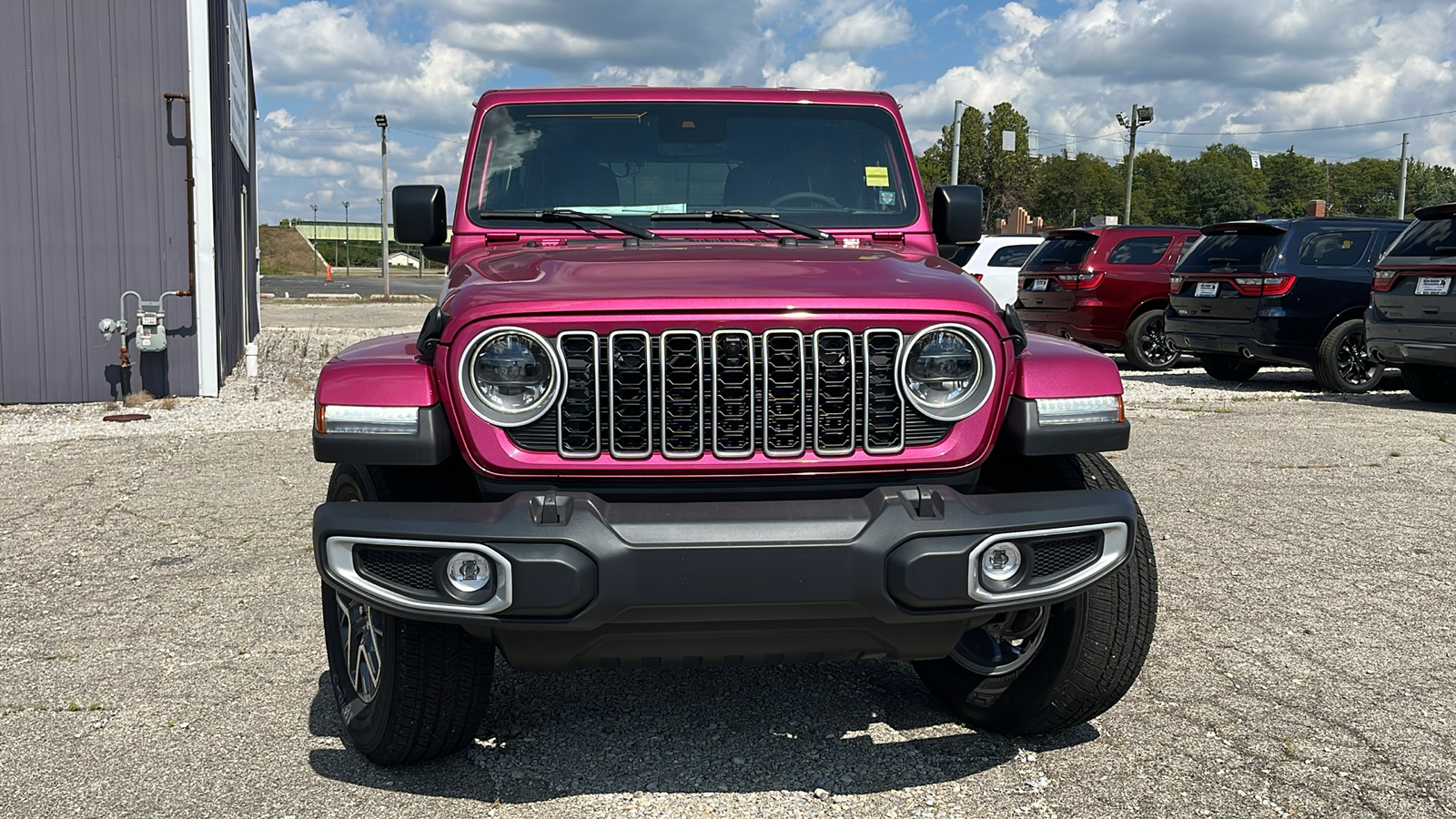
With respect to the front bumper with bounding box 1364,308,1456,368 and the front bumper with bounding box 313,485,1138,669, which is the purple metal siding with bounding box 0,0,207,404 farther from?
the front bumper with bounding box 1364,308,1456,368

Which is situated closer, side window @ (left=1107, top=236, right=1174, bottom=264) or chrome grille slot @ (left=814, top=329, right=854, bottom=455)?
chrome grille slot @ (left=814, top=329, right=854, bottom=455)

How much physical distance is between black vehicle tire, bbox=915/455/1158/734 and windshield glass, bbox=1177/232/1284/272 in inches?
384

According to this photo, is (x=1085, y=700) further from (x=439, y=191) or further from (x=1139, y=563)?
(x=439, y=191)

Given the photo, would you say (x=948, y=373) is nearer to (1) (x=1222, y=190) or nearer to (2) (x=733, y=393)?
(2) (x=733, y=393)

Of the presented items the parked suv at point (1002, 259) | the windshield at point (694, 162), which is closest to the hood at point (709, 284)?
the windshield at point (694, 162)

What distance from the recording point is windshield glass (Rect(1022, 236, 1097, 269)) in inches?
567

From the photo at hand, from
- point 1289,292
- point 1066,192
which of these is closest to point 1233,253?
point 1289,292

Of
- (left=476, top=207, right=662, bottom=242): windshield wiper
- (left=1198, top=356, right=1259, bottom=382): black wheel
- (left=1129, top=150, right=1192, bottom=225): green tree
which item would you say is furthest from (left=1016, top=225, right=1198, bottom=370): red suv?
(left=1129, top=150, right=1192, bottom=225): green tree

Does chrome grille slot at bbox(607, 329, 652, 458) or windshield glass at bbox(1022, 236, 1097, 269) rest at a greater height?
windshield glass at bbox(1022, 236, 1097, 269)

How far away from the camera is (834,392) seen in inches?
115

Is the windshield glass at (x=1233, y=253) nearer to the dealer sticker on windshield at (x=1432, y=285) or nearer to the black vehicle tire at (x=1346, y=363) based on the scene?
the black vehicle tire at (x=1346, y=363)

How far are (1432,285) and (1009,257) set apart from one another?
7.89m

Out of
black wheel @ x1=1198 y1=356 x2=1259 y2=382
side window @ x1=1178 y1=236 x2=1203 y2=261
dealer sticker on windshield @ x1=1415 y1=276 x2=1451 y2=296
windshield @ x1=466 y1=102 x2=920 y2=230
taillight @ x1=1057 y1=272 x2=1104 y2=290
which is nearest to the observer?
windshield @ x1=466 y1=102 x2=920 y2=230

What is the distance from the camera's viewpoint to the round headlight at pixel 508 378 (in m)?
2.85
